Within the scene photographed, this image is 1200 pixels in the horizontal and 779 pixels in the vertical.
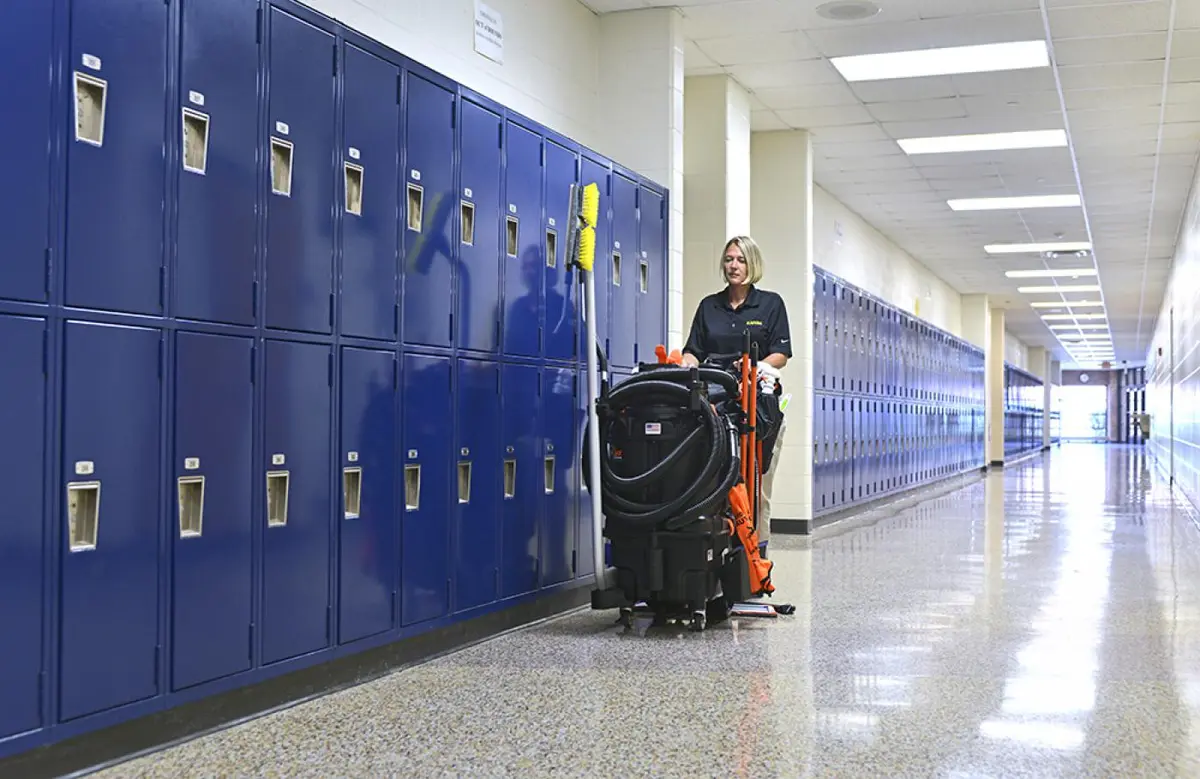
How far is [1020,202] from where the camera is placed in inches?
480

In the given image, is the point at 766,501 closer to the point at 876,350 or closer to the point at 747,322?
the point at 747,322

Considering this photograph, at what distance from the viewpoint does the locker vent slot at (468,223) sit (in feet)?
14.7

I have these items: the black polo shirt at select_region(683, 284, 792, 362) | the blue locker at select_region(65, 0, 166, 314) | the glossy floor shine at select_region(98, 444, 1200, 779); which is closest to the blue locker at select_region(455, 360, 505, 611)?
the glossy floor shine at select_region(98, 444, 1200, 779)

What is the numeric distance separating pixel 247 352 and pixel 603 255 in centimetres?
258

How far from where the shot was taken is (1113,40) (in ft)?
23.0

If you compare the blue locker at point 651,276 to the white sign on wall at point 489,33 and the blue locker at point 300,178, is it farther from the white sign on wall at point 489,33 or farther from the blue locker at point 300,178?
the blue locker at point 300,178

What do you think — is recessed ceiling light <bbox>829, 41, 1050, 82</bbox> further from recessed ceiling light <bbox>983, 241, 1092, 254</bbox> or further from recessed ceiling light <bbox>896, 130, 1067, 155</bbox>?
recessed ceiling light <bbox>983, 241, 1092, 254</bbox>

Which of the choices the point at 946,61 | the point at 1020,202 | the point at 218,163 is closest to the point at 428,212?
the point at 218,163

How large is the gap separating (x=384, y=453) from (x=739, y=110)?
5031 mm

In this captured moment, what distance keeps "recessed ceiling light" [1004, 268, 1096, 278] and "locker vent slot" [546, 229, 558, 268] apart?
14.0 metres

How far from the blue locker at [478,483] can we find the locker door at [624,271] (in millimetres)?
1201

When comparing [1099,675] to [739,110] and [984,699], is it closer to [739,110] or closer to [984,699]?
[984,699]

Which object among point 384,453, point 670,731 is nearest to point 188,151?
point 384,453

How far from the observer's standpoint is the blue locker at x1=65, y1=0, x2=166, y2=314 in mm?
2723
